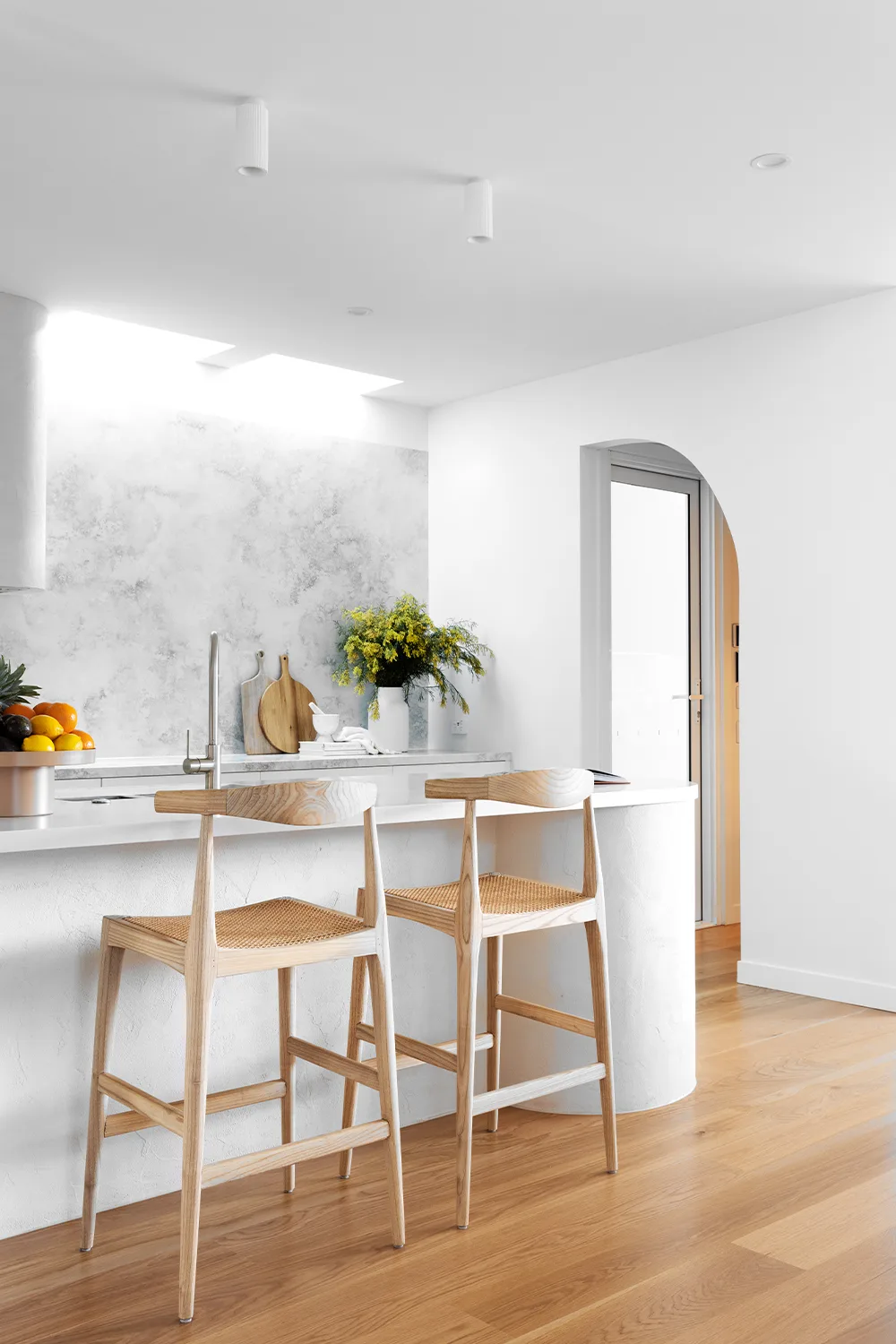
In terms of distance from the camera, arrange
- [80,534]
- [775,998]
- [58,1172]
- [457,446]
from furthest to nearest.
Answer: [457,446] < [80,534] < [775,998] < [58,1172]

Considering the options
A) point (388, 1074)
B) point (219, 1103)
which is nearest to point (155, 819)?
point (219, 1103)

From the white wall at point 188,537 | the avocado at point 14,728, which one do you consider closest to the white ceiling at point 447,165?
the white wall at point 188,537

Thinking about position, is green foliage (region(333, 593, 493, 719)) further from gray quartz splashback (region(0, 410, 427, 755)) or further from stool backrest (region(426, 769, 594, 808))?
stool backrest (region(426, 769, 594, 808))

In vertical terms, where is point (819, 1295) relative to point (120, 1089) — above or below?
below

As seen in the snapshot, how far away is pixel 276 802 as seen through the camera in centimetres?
214

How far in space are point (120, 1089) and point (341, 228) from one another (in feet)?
8.47

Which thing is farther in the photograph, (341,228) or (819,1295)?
(341,228)

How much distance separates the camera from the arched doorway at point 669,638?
5371 mm

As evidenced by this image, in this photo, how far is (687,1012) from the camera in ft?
10.6

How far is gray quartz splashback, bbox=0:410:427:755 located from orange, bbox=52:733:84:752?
7.24 feet

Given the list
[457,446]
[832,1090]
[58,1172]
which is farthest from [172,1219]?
[457,446]

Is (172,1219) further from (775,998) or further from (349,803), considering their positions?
(775,998)

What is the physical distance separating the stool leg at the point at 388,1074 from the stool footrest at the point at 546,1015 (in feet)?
1.80

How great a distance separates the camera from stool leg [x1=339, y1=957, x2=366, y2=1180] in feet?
8.83
